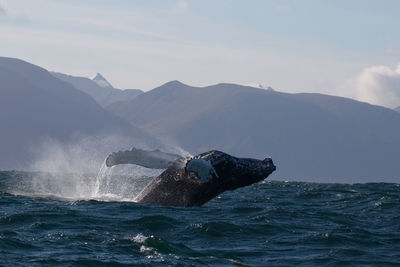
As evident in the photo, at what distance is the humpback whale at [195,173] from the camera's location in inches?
563

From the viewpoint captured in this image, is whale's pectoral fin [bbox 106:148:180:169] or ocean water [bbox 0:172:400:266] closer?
ocean water [bbox 0:172:400:266]

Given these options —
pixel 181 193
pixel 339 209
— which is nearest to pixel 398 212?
pixel 339 209

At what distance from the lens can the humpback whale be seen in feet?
46.9

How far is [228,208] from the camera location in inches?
701

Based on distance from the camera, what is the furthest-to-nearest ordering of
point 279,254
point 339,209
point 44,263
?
point 339,209, point 279,254, point 44,263

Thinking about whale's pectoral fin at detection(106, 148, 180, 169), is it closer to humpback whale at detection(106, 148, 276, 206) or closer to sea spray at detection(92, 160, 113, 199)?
humpback whale at detection(106, 148, 276, 206)

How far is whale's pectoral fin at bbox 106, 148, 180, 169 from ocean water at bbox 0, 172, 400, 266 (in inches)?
37.1

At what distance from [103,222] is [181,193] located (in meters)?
2.26

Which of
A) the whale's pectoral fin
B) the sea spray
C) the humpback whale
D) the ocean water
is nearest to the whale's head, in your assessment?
the humpback whale

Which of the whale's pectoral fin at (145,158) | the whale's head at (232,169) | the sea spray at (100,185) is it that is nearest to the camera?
the whale's head at (232,169)

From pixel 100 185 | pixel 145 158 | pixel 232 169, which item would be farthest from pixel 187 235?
pixel 100 185

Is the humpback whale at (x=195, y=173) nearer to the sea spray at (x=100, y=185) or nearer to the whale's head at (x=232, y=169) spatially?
the whale's head at (x=232, y=169)

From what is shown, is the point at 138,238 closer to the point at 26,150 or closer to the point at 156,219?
the point at 156,219

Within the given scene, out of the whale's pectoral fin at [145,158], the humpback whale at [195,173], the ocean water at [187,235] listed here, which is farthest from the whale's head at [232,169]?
the whale's pectoral fin at [145,158]
